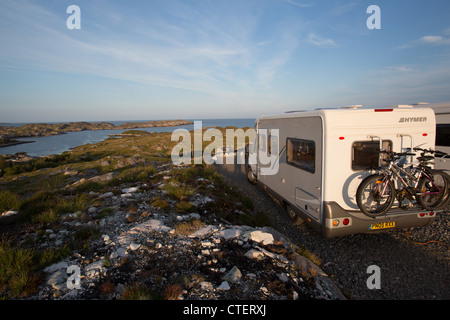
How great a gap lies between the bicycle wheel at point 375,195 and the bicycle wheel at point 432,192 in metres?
0.69

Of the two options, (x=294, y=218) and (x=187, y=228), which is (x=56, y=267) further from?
(x=294, y=218)

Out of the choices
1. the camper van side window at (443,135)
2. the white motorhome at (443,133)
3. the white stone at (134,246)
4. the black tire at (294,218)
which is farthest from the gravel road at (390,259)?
the white stone at (134,246)

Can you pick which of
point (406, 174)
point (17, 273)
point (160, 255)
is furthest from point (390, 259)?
point (17, 273)

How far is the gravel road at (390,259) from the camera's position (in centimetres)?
401

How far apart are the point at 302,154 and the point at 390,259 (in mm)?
2970

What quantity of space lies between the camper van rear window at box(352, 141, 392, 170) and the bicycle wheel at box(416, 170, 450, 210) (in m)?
1.08

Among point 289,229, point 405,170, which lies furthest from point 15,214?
point 405,170

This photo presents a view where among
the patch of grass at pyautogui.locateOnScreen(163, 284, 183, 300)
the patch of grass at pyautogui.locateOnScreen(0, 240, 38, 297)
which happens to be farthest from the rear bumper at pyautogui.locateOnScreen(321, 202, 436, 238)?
the patch of grass at pyautogui.locateOnScreen(0, 240, 38, 297)

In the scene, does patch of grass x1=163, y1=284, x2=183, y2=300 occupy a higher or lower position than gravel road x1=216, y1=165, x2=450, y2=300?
higher

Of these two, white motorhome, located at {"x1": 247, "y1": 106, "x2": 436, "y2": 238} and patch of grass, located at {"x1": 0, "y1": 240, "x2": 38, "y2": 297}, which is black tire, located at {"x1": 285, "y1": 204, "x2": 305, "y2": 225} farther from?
patch of grass, located at {"x1": 0, "y1": 240, "x2": 38, "y2": 297}

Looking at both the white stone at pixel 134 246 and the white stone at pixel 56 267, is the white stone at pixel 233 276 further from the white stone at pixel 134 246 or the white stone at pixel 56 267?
the white stone at pixel 56 267

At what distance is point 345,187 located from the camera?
5.14 metres

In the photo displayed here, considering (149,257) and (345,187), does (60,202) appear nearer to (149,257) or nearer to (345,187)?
(149,257)

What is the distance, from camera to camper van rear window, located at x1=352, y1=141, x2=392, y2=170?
16.9 feet
